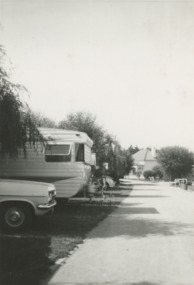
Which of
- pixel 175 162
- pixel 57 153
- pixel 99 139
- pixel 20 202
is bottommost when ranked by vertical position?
pixel 20 202

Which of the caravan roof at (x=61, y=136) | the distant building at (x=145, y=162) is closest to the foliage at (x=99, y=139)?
the caravan roof at (x=61, y=136)

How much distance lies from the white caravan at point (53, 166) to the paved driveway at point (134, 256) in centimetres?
267

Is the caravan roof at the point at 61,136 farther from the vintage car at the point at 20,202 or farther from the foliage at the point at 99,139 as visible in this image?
the foliage at the point at 99,139

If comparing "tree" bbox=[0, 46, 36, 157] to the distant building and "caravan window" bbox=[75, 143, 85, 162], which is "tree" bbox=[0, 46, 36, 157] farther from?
the distant building

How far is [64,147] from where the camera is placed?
1329 cm

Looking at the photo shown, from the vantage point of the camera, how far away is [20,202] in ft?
29.1

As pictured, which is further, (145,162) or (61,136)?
(145,162)

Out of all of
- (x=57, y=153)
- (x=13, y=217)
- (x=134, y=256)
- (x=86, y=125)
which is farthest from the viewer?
(x=86, y=125)

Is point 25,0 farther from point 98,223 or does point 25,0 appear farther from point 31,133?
point 98,223

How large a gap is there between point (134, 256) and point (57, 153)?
7.03 meters

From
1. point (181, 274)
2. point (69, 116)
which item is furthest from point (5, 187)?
point (69, 116)

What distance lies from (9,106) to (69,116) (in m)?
21.8

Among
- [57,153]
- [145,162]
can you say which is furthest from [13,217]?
[145,162]

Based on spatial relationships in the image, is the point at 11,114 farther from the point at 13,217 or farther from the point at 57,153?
the point at 57,153
